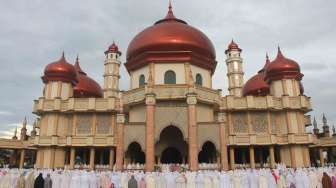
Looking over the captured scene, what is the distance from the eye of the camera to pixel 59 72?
2695 centimetres

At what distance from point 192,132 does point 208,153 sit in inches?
186

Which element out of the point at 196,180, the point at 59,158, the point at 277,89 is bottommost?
the point at 196,180

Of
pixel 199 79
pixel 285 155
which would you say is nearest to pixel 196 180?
pixel 199 79

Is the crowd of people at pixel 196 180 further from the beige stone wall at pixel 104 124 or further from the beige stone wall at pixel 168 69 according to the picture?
the beige stone wall at pixel 168 69

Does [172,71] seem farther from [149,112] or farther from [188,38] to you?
[149,112]

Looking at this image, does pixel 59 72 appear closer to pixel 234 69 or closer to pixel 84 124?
pixel 84 124

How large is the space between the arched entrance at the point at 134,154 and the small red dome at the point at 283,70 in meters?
13.7

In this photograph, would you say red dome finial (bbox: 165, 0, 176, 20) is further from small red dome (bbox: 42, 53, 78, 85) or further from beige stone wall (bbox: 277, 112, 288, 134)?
beige stone wall (bbox: 277, 112, 288, 134)

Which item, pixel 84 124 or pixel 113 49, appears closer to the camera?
pixel 84 124

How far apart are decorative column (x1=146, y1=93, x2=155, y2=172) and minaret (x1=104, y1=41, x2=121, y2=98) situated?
46.2 ft

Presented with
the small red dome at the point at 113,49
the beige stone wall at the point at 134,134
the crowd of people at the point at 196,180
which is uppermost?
the small red dome at the point at 113,49

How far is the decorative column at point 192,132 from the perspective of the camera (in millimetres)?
20469

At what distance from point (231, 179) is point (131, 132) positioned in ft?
32.8

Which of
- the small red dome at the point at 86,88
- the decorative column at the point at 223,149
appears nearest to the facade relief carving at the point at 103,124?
the small red dome at the point at 86,88
